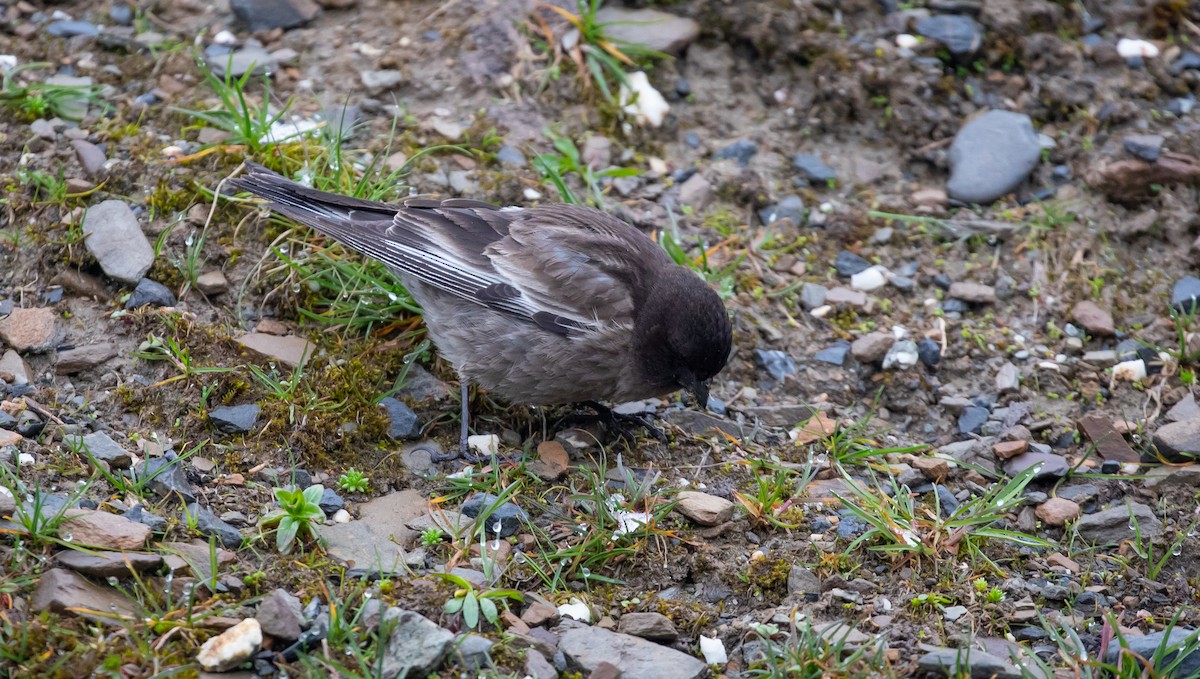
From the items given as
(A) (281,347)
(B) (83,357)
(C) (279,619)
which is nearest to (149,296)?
(B) (83,357)

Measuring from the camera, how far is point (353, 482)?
4.95 m

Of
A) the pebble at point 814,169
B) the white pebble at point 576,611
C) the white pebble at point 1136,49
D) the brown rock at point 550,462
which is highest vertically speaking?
the white pebble at point 1136,49

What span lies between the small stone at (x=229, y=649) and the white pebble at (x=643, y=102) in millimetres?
4286

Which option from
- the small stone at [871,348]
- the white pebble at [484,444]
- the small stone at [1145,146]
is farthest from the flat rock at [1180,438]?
the white pebble at [484,444]

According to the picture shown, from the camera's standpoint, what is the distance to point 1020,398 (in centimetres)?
587

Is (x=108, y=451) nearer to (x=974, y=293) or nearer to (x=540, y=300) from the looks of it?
(x=540, y=300)

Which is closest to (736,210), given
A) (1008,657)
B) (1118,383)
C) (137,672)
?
(1118,383)

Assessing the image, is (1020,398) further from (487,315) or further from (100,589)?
(100,589)

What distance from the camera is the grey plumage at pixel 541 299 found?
17.8 feet

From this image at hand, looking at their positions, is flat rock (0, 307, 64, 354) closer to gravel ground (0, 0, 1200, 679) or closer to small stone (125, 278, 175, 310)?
gravel ground (0, 0, 1200, 679)

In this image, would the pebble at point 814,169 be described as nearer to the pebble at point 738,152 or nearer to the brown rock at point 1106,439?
the pebble at point 738,152

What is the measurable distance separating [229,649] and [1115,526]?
3.70 m

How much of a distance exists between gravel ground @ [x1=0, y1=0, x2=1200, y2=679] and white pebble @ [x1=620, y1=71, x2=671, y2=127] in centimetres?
4

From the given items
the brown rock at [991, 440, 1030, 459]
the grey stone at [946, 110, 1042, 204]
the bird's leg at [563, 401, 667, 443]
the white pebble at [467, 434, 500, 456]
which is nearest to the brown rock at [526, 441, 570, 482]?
the white pebble at [467, 434, 500, 456]
